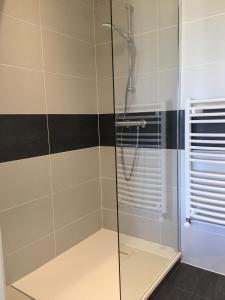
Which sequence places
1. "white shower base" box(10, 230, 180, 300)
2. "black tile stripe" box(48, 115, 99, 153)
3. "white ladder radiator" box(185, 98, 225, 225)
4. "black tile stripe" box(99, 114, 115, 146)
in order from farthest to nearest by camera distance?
"black tile stripe" box(99, 114, 115, 146) < "black tile stripe" box(48, 115, 99, 153) < "white ladder radiator" box(185, 98, 225, 225) < "white shower base" box(10, 230, 180, 300)

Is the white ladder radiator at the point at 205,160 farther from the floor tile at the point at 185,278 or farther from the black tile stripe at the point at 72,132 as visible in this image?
the black tile stripe at the point at 72,132

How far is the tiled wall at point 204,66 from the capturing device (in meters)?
1.61

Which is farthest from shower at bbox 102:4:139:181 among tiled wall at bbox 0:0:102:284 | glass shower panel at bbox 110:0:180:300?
tiled wall at bbox 0:0:102:284

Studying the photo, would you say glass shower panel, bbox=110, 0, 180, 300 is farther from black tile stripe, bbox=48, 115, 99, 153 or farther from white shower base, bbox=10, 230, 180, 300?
black tile stripe, bbox=48, 115, 99, 153

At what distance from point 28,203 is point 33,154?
335mm

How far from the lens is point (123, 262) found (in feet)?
4.75

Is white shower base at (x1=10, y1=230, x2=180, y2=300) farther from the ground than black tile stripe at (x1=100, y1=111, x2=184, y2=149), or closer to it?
closer to it

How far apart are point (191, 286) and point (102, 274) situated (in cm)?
60

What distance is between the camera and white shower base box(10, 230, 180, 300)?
1.51m

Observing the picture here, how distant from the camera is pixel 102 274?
1779 millimetres

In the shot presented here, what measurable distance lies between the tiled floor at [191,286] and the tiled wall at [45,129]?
0.84 metres

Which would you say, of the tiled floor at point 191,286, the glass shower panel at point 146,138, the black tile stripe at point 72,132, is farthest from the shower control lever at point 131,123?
the tiled floor at point 191,286

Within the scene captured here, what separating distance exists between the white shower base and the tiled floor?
0.21ft

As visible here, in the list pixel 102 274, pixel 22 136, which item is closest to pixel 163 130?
pixel 22 136
